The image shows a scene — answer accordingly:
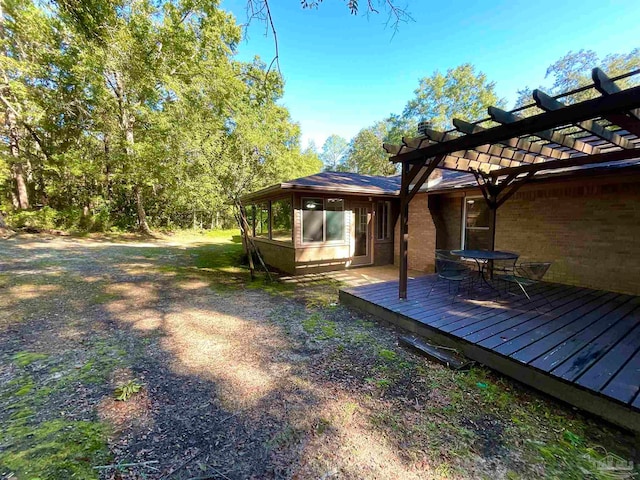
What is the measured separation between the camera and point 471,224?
7.23 meters

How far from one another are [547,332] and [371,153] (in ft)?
96.7

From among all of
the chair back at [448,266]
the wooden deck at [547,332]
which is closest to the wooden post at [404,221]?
the wooden deck at [547,332]

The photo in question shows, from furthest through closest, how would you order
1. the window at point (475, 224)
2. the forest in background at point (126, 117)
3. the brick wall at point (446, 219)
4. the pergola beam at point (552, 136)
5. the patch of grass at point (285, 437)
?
the forest in background at point (126, 117) → the brick wall at point (446, 219) → the window at point (475, 224) → the pergola beam at point (552, 136) → the patch of grass at point (285, 437)

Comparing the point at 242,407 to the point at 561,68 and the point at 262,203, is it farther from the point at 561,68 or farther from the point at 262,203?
the point at 561,68

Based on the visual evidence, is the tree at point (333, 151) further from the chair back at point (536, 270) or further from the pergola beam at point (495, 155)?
the chair back at point (536, 270)

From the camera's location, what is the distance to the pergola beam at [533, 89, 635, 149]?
254 centimetres

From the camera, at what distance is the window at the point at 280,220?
30.9 feet

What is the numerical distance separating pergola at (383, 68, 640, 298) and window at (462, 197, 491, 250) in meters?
0.97

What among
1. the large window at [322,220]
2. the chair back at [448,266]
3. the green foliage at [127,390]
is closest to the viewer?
the green foliage at [127,390]

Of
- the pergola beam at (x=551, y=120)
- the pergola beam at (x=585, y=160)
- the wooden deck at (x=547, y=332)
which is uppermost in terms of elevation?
the pergola beam at (x=551, y=120)

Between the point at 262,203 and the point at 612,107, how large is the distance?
946 centimetres

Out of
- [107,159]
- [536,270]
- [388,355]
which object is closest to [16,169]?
[107,159]

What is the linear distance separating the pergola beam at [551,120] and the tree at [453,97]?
2236cm

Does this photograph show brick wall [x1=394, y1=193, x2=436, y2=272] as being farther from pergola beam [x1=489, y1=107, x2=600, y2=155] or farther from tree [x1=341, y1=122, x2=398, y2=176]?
tree [x1=341, y1=122, x2=398, y2=176]
